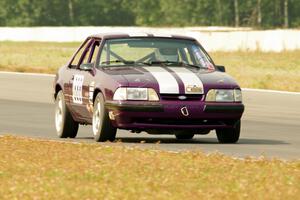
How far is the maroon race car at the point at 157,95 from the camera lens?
1416 centimetres

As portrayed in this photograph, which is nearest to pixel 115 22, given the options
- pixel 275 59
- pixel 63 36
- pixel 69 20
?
pixel 69 20

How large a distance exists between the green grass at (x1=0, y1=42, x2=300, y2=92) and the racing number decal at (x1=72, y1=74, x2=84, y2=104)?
38.4 ft

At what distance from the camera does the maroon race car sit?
14.2 metres

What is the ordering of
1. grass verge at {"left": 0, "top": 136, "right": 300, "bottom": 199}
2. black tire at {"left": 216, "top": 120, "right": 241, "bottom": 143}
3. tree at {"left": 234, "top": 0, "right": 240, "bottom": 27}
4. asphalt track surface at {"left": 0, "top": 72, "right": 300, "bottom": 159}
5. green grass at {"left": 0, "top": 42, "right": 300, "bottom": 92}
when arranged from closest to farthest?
grass verge at {"left": 0, "top": 136, "right": 300, "bottom": 199}, asphalt track surface at {"left": 0, "top": 72, "right": 300, "bottom": 159}, black tire at {"left": 216, "top": 120, "right": 241, "bottom": 143}, green grass at {"left": 0, "top": 42, "right": 300, "bottom": 92}, tree at {"left": 234, "top": 0, "right": 240, "bottom": 27}

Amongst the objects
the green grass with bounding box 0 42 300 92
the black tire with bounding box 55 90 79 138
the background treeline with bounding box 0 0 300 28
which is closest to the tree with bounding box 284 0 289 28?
the background treeline with bounding box 0 0 300 28

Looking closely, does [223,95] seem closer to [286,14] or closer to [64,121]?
[64,121]

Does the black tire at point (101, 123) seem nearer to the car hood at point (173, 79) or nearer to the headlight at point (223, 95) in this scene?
the car hood at point (173, 79)

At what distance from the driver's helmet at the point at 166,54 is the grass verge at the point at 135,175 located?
6.40 ft

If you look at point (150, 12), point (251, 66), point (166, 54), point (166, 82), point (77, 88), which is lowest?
point (150, 12)

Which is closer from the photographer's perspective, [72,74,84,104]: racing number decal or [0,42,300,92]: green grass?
[72,74,84,104]: racing number decal

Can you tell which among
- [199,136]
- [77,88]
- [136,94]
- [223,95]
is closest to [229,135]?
[223,95]

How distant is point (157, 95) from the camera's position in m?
14.1

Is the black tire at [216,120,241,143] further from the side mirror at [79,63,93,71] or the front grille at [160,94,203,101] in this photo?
the side mirror at [79,63,93,71]

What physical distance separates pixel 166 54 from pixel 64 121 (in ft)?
5.89
